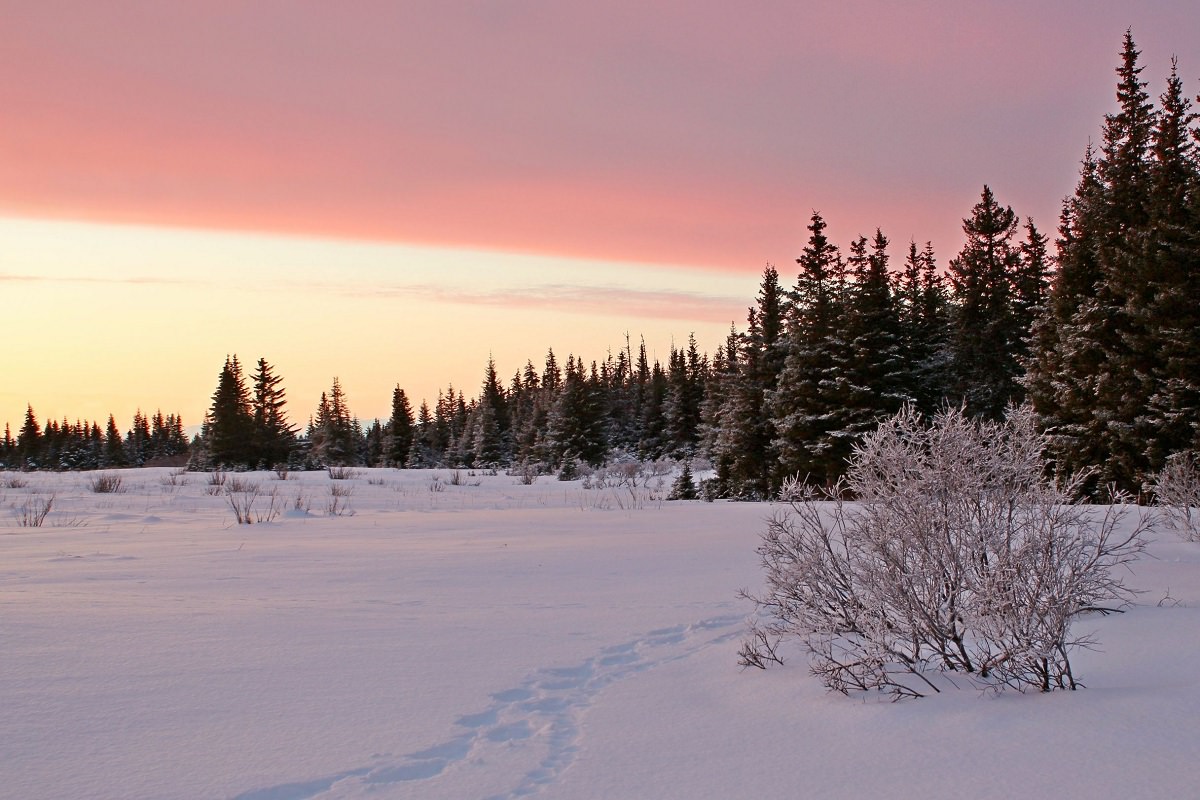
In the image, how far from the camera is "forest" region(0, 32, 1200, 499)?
2406 centimetres

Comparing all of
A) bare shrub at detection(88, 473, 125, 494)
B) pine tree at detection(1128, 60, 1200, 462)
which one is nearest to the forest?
pine tree at detection(1128, 60, 1200, 462)

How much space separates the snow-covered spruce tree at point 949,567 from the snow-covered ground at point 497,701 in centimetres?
23

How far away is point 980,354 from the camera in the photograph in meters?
36.8

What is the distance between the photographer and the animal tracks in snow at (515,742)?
2.75 m

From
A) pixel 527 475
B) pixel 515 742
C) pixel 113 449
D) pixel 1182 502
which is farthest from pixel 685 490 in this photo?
pixel 113 449

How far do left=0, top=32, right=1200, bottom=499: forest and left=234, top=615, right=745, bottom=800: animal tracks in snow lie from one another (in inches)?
144

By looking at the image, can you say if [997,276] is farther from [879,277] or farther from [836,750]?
[836,750]

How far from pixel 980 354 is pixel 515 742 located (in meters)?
37.9

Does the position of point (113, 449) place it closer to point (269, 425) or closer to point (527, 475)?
point (269, 425)

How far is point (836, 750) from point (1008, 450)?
1.81 meters

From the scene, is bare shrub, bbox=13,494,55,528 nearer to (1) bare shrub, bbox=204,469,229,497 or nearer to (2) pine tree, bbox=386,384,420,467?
(1) bare shrub, bbox=204,469,229,497

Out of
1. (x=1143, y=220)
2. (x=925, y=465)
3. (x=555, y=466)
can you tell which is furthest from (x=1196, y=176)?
(x=555, y=466)

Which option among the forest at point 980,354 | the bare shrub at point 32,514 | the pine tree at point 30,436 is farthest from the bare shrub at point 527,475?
the pine tree at point 30,436

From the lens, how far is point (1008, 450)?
4020 mm
